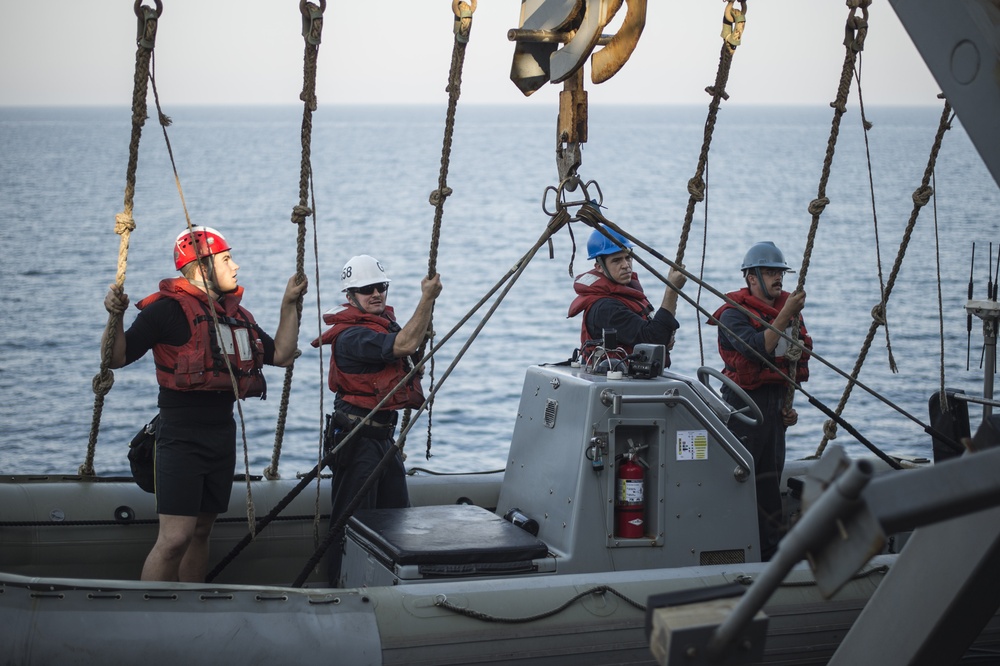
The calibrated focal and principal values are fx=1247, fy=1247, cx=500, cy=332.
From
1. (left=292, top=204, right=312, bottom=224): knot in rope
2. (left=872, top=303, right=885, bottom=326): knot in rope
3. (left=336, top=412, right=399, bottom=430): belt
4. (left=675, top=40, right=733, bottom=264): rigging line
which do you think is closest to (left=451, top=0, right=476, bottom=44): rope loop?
(left=675, top=40, right=733, bottom=264): rigging line

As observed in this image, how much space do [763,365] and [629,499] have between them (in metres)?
1.35

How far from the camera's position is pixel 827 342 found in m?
18.6

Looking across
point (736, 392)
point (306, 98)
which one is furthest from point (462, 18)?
point (736, 392)

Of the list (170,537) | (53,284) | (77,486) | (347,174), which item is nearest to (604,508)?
(170,537)

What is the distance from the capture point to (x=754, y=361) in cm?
577

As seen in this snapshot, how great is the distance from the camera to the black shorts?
4.78 meters

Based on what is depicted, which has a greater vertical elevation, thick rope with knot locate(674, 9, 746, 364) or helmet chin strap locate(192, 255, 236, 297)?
thick rope with knot locate(674, 9, 746, 364)

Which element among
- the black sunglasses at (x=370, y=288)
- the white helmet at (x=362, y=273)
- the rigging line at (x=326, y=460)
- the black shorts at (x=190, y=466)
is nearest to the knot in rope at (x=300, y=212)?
the white helmet at (x=362, y=273)

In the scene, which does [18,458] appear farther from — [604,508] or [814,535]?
[814,535]

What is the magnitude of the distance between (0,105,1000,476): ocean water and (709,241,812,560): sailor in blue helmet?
0.36 meters

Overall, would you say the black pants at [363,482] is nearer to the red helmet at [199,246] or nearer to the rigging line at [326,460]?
the rigging line at [326,460]

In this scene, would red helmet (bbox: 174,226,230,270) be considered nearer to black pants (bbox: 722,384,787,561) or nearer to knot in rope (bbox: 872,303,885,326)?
black pants (bbox: 722,384,787,561)

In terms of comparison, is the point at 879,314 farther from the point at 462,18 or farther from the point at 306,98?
the point at 306,98

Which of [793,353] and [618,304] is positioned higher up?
[618,304]
